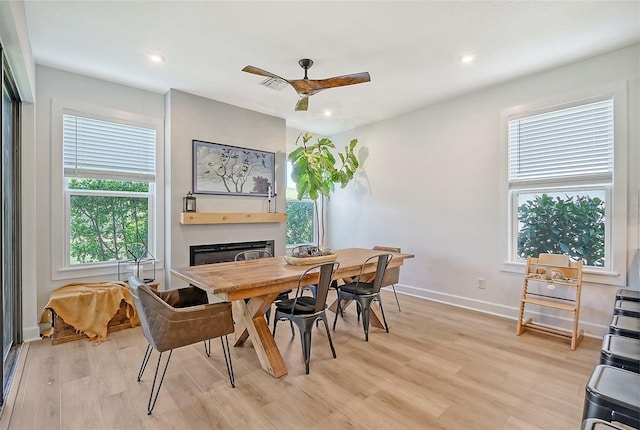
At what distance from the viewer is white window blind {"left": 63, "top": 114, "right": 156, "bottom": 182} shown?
342 centimetres

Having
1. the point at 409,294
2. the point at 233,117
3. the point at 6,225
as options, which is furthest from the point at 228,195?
the point at 409,294

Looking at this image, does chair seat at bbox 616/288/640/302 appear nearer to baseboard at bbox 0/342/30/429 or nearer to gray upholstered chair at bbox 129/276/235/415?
gray upholstered chair at bbox 129/276/235/415

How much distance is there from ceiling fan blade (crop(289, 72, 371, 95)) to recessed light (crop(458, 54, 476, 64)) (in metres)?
1.04

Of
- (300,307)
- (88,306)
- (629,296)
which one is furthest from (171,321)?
(629,296)

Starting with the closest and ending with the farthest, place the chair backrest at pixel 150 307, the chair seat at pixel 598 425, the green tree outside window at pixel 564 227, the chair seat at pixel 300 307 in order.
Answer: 1. the chair seat at pixel 598 425
2. the chair backrest at pixel 150 307
3. the chair seat at pixel 300 307
4. the green tree outside window at pixel 564 227

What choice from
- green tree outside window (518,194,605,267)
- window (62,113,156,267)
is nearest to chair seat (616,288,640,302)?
green tree outside window (518,194,605,267)

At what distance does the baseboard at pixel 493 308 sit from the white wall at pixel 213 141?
7.12ft

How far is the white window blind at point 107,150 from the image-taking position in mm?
3418

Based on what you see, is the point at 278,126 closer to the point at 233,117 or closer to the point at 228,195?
the point at 233,117

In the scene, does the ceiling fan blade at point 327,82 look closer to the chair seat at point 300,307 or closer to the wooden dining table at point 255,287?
the wooden dining table at point 255,287

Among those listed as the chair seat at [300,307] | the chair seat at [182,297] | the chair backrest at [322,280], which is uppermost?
the chair backrest at [322,280]

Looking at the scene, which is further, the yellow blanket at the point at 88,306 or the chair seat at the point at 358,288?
the chair seat at the point at 358,288

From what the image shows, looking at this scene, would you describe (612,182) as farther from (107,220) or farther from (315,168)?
(107,220)

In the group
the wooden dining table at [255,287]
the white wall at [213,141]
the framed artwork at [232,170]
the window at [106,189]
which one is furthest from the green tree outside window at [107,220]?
the wooden dining table at [255,287]
